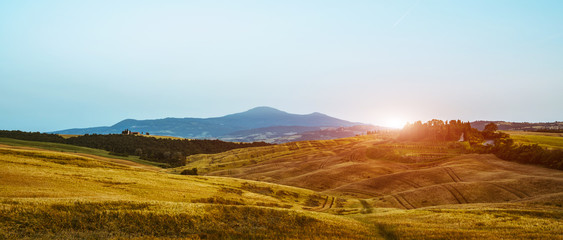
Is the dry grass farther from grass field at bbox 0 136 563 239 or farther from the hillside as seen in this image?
the hillside

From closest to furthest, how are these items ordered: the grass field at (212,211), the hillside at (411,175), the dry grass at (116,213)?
1. the dry grass at (116,213)
2. the grass field at (212,211)
3. the hillside at (411,175)

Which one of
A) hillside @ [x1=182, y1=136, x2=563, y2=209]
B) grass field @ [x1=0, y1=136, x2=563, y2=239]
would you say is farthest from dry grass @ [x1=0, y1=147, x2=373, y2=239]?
hillside @ [x1=182, y1=136, x2=563, y2=209]

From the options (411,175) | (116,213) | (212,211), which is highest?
(116,213)

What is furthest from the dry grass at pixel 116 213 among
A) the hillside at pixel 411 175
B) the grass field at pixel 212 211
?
the hillside at pixel 411 175

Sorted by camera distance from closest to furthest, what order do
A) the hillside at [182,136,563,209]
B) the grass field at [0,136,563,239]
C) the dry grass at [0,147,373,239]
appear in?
the dry grass at [0,147,373,239] < the grass field at [0,136,563,239] < the hillside at [182,136,563,209]

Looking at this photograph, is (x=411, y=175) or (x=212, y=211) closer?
(x=212, y=211)

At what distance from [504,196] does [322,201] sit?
41509mm

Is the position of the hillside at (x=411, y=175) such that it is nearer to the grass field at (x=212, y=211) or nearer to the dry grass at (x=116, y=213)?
the grass field at (x=212, y=211)

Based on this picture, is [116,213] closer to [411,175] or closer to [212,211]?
[212,211]

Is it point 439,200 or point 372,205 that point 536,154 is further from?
point 372,205

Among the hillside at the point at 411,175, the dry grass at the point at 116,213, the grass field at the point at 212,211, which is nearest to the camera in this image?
the dry grass at the point at 116,213

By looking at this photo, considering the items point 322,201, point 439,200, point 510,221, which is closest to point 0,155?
point 322,201

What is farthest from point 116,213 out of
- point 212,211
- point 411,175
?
point 411,175

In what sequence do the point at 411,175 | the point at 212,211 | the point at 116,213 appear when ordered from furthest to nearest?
→ 1. the point at 411,175
2. the point at 212,211
3. the point at 116,213
